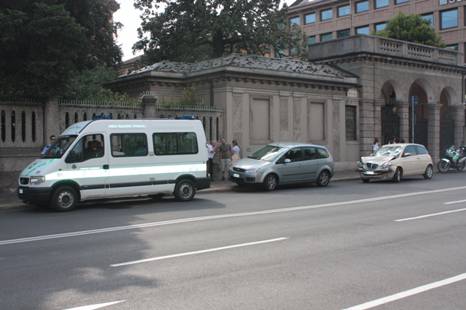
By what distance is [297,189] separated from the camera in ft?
64.0

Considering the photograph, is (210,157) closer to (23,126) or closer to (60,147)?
(23,126)

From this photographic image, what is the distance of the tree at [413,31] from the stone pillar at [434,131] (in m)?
11.7

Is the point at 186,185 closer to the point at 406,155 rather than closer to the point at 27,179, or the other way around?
the point at 27,179

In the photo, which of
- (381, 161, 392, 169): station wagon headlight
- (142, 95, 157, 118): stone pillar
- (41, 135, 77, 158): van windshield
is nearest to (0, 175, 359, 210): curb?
(41, 135, 77, 158): van windshield

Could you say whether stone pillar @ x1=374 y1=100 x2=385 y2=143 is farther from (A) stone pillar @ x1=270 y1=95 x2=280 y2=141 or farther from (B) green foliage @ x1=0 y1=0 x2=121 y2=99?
(B) green foliage @ x1=0 y1=0 x2=121 y2=99

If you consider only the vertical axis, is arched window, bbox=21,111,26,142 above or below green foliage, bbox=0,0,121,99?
below

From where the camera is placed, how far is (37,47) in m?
16.9

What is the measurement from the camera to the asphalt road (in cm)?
577

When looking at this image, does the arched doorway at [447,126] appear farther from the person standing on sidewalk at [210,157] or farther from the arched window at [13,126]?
the arched window at [13,126]

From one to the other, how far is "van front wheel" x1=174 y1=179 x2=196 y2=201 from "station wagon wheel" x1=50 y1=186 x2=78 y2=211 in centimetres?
295

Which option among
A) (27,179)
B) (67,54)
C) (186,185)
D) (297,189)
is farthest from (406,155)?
(27,179)

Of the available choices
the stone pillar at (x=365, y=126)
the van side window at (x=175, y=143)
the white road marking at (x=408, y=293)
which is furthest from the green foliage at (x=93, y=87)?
the white road marking at (x=408, y=293)

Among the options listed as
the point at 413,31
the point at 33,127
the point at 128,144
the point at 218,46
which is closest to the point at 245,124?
the point at 33,127

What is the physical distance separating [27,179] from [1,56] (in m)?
5.89
